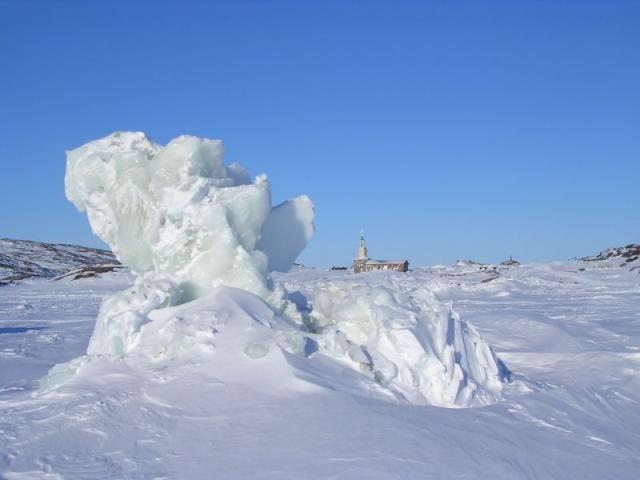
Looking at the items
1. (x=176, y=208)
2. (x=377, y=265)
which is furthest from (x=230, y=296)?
(x=377, y=265)

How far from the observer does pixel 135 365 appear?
17.0 feet

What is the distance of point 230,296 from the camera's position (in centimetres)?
622

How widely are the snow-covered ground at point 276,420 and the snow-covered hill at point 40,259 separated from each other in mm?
30144

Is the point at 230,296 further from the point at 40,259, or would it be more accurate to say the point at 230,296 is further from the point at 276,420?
the point at 40,259

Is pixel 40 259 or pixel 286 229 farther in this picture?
pixel 40 259

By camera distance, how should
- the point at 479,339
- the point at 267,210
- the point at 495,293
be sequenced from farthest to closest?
the point at 495,293, the point at 267,210, the point at 479,339

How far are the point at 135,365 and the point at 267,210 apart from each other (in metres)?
2.66

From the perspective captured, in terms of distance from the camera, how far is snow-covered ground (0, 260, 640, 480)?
355 cm

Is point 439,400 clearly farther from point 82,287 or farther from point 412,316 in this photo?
point 82,287

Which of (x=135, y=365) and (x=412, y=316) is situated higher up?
(x=412, y=316)

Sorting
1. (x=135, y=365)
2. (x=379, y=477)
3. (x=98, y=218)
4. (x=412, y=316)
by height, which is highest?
(x=98, y=218)

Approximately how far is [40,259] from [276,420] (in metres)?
54.0

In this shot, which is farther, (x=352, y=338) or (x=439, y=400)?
(x=352, y=338)

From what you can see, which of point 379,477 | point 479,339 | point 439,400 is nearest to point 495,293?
point 479,339
